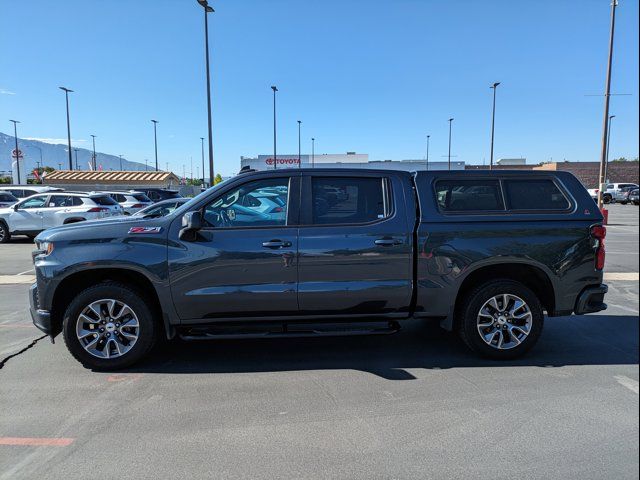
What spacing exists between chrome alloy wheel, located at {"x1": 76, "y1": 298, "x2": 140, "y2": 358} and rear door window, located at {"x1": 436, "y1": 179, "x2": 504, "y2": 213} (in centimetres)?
335

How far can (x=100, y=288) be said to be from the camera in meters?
4.32

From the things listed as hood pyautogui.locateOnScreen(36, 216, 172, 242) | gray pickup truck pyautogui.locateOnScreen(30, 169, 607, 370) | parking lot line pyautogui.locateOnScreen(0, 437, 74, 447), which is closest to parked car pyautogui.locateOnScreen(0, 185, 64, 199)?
hood pyautogui.locateOnScreen(36, 216, 172, 242)

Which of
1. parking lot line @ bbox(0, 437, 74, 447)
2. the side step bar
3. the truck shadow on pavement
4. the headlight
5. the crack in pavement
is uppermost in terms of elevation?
the headlight

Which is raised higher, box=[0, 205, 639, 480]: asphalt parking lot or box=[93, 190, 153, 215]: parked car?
box=[93, 190, 153, 215]: parked car

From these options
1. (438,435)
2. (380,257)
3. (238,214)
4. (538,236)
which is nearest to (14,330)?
(238,214)

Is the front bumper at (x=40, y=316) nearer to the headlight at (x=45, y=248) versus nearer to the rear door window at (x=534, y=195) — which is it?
the headlight at (x=45, y=248)

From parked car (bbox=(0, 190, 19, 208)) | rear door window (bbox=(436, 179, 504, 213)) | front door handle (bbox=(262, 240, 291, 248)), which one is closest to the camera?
front door handle (bbox=(262, 240, 291, 248))

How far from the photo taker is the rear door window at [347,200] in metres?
4.50

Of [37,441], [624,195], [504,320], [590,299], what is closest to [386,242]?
[504,320]

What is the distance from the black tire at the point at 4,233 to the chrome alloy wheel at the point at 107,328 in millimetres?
13891

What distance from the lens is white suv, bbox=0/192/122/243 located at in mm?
14922

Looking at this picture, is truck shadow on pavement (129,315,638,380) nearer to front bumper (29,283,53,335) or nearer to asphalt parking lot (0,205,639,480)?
asphalt parking lot (0,205,639,480)

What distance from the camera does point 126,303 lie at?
14.1ft

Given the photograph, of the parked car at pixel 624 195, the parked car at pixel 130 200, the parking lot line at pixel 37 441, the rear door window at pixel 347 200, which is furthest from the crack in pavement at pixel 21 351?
the parked car at pixel 624 195
